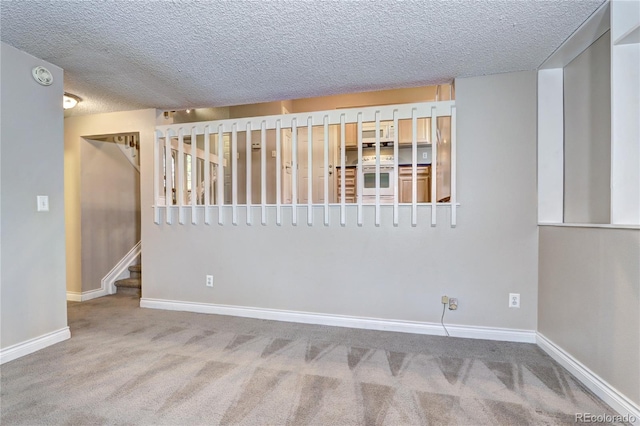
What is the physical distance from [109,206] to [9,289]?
2018 millimetres

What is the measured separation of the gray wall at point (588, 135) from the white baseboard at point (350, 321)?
3.42ft

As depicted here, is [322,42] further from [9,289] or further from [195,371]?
[9,289]

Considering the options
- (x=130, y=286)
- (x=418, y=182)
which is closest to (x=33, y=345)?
(x=130, y=286)

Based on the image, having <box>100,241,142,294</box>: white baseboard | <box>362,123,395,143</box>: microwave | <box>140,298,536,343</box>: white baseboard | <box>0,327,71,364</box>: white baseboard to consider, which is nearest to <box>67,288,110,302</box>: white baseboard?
<box>100,241,142,294</box>: white baseboard

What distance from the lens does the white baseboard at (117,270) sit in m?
3.80

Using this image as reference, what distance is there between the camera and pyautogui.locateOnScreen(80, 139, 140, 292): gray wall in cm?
355

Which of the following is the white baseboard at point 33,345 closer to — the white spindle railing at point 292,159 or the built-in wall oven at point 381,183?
the white spindle railing at point 292,159

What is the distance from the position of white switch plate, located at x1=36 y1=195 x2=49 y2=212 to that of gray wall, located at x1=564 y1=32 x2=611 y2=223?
13.0ft

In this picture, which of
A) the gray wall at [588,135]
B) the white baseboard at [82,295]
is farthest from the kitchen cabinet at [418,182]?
the white baseboard at [82,295]

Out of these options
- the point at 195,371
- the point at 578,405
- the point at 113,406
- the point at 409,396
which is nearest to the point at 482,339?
the point at 578,405

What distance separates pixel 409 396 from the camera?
1611 millimetres

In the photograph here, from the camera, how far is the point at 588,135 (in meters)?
1.95

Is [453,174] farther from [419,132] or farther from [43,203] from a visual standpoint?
[43,203]

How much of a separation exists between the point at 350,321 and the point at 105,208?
3.46 metres
